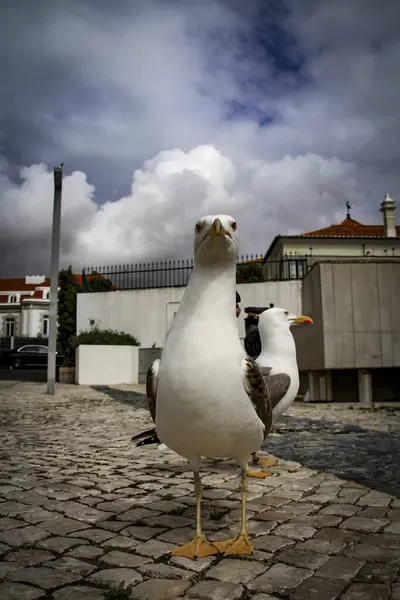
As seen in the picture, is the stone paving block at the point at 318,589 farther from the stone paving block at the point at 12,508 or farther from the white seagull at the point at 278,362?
the white seagull at the point at 278,362

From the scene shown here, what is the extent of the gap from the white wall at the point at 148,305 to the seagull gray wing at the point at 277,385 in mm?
13790

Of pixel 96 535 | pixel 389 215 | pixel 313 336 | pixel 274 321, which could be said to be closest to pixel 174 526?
pixel 96 535

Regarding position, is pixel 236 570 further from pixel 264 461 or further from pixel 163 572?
pixel 264 461

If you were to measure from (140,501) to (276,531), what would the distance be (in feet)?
3.67

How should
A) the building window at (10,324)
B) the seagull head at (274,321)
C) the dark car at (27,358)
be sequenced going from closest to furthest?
the seagull head at (274,321) → the dark car at (27,358) → the building window at (10,324)

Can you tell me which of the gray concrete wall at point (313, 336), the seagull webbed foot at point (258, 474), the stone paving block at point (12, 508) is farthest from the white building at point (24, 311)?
the stone paving block at point (12, 508)

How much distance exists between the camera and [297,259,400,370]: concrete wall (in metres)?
12.0

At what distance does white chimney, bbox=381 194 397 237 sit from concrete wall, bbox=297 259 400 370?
82.4ft

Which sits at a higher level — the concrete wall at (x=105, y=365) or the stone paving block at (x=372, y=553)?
the concrete wall at (x=105, y=365)

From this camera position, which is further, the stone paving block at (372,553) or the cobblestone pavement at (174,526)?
the stone paving block at (372,553)

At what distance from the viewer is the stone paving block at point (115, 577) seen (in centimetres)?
232

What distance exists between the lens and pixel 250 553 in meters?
2.63

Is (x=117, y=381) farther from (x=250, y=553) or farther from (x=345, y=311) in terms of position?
(x=250, y=553)

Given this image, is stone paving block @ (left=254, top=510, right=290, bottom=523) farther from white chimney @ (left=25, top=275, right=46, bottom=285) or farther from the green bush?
Result: white chimney @ (left=25, top=275, right=46, bottom=285)
